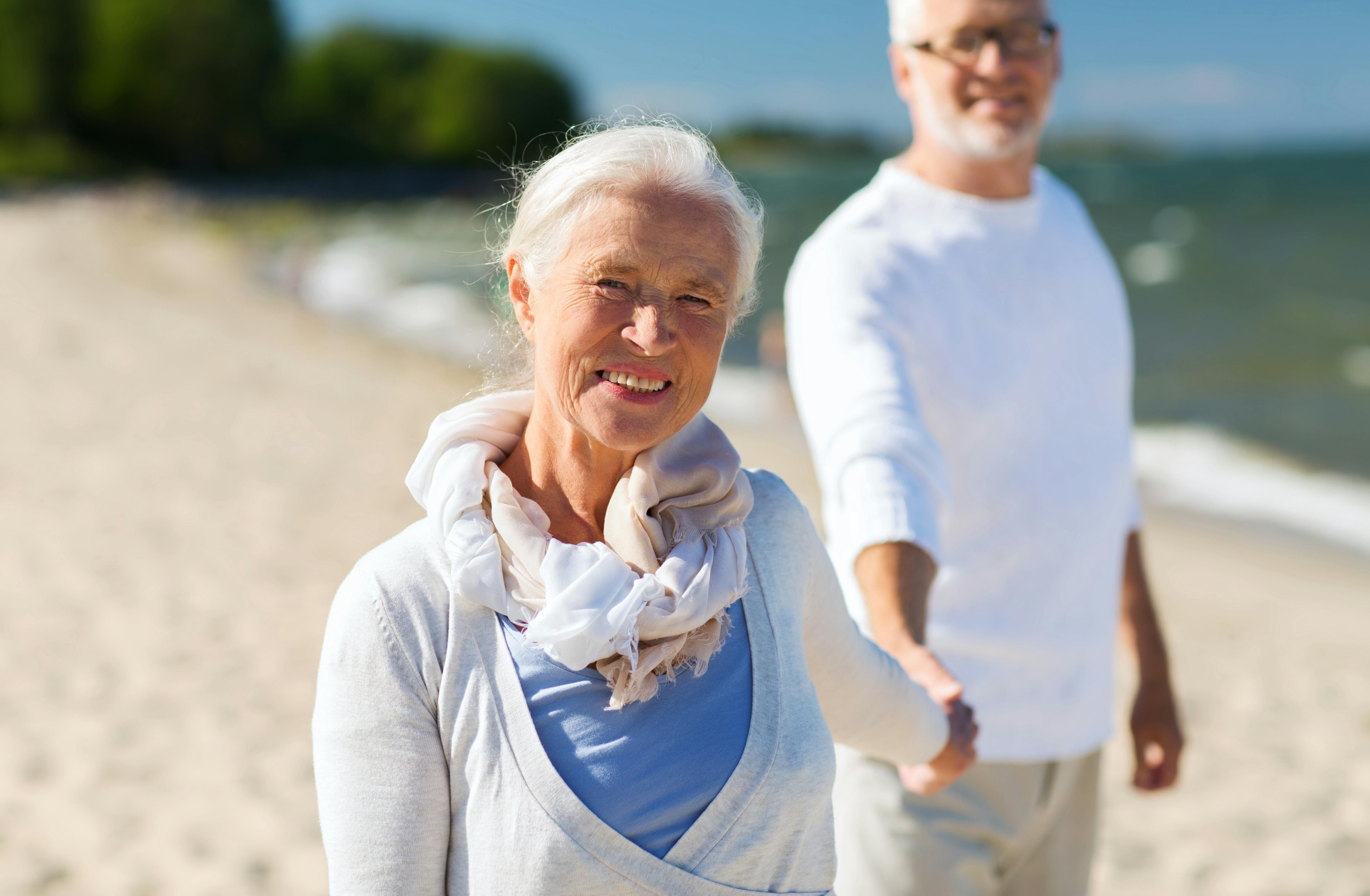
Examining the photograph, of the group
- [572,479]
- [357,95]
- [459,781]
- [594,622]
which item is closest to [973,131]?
[572,479]

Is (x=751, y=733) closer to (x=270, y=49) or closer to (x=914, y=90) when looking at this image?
(x=914, y=90)

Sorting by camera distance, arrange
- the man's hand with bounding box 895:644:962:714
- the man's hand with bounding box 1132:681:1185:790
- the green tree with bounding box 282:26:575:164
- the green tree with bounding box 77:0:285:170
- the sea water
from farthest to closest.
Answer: the green tree with bounding box 282:26:575:164 → the green tree with bounding box 77:0:285:170 → the sea water → the man's hand with bounding box 1132:681:1185:790 → the man's hand with bounding box 895:644:962:714

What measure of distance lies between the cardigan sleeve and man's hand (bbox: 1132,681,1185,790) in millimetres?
1632

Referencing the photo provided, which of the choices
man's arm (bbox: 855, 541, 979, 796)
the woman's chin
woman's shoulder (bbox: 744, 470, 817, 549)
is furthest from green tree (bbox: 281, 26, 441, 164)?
the woman's chin

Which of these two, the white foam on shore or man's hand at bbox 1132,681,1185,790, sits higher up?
man's hand at bbox 1132,681,1185,790

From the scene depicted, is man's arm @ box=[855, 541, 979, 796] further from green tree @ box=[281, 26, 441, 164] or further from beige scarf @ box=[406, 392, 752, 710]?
green tree @ box=[281, 26, 441, 164]

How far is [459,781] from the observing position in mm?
1307

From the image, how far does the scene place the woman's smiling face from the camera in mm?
1356

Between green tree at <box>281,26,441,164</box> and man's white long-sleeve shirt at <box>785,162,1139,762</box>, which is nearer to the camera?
man's white long-sleeve shirt at <box>785,162,1139,762</box>

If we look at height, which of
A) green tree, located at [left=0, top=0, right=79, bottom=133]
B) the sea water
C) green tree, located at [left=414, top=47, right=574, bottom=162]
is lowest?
the sea water

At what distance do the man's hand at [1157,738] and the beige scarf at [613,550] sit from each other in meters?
1.33

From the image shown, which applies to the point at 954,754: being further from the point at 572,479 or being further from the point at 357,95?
the point at 357,95

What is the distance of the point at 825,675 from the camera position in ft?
5.46

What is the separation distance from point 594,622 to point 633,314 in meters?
0.36
